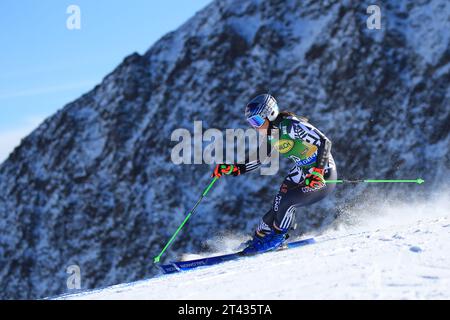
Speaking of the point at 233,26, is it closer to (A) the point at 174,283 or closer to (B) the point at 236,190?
(B) the point at 236,190

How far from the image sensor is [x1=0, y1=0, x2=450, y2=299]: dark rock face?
18.0 meters

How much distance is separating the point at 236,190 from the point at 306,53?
20.9 ft

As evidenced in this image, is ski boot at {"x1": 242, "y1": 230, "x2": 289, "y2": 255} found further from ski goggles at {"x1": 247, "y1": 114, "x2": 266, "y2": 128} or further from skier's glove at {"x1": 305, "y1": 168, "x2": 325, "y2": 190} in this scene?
ski goggles at {"x1": 247, "y1": 114, "x2": 266, "y2": 128}

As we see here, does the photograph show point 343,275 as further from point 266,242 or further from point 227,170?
point 227,170

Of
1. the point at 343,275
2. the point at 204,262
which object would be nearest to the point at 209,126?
the point at 204,262

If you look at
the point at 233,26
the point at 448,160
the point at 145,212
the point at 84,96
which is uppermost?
the point at 233,26

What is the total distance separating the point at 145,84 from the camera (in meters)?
25.0

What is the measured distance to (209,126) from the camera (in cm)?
2103

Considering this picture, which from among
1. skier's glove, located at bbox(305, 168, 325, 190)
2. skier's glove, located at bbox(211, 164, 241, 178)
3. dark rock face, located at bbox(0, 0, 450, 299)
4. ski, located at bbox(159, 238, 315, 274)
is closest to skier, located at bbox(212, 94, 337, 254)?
skier's glove, located at bbox(305, 168, 325, 190)

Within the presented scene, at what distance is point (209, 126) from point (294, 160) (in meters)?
13.5
